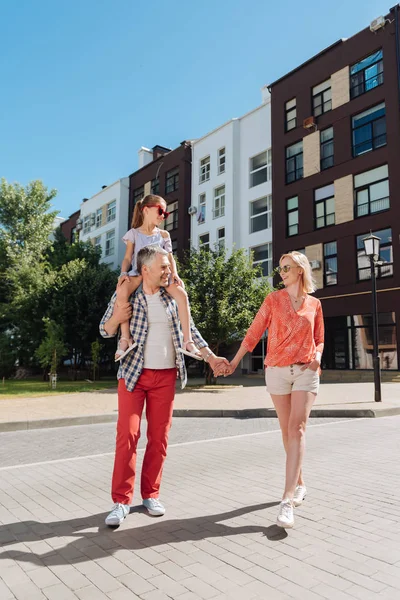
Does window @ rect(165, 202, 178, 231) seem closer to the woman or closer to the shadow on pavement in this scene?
the woman

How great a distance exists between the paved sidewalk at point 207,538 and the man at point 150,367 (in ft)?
1.34

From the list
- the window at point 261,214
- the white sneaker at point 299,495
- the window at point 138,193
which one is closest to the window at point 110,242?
the window at point 138,193

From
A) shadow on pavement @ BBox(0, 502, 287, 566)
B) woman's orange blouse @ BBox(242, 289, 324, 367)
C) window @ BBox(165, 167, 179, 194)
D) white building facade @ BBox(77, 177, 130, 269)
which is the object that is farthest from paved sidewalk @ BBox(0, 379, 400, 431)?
white building facade @ BBox(77, 177, 130, 269)

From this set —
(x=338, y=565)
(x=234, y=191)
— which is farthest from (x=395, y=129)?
(x=338, y=565)

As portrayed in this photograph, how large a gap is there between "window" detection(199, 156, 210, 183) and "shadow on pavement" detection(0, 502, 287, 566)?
35.2m

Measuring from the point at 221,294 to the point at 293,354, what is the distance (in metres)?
16.4

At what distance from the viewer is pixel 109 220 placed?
48.8m

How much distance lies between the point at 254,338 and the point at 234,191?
3126cm

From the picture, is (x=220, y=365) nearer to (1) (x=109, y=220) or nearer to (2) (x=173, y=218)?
(2) (x=173, y=218)

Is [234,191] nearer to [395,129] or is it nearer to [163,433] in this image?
[395,129]

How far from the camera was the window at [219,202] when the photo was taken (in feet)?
116

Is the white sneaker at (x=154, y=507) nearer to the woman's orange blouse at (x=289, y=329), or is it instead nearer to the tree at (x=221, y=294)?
the woman's orange blouse at (x=289, y=329)

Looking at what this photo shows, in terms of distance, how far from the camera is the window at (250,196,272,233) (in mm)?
32312

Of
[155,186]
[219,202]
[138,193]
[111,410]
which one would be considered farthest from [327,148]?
[111,410]
